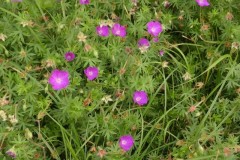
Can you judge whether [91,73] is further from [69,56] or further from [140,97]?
[140,97]

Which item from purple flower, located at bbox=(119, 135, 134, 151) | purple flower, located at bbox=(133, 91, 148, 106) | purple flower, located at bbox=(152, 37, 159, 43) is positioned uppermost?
purple flower, located at bbox=(152, 37, 159, 43)

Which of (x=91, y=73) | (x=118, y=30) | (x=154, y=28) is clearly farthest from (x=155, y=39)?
(x=91, y=73)

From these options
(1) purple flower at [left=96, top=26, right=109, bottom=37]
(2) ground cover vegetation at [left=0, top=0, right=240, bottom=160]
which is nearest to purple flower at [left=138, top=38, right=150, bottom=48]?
(2) ground cover vegetation at [left=0, top=0, right=240, bottom=160]

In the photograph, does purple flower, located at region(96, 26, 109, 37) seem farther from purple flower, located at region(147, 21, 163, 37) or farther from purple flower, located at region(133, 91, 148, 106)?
purple flower, located at region(133, 91, 148, 106)

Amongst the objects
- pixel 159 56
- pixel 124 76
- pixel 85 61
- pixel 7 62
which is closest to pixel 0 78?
pixel 7 62

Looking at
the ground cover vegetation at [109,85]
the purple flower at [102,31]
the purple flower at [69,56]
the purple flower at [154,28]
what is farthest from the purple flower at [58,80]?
the purple flower at [154,28]

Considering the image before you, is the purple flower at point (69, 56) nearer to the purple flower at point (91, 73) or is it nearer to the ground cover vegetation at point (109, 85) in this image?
the ground cover vegetation at point (109, 85)
